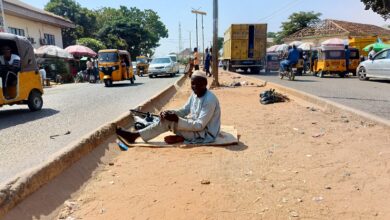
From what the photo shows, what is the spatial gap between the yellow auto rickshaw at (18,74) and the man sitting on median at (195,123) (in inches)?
191

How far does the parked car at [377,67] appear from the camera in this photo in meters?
16.1

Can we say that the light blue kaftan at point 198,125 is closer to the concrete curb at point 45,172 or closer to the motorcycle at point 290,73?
the concrete curb at point 45,172

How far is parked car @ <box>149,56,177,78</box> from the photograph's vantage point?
87.2ft

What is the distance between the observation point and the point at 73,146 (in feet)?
14.4

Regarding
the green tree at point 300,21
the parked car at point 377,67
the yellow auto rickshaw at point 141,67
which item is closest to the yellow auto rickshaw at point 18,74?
the parked car at point 377,67

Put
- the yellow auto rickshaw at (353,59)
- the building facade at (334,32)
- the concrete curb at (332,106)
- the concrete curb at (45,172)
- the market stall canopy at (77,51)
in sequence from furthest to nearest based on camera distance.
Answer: the building facade at (334,32), the market stall canopy at (77,51), the yellow auto rickshaw at (353,59), the concrete curb at (332,106), the concrete curb at (45,172)

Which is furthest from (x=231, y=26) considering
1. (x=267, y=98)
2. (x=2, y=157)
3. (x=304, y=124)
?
(x=2, y=157)

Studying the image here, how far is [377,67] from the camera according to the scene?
16.8 meters

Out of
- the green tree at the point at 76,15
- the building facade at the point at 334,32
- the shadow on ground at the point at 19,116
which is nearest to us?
the shadow on ground at the point at 19,116

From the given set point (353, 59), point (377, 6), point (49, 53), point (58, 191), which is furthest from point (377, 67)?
point (49, 53)

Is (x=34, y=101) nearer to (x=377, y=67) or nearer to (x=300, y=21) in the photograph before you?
(x=377, y=67)

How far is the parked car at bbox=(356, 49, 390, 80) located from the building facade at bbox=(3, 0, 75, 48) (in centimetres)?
2100

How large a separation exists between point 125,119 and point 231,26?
19.8 m

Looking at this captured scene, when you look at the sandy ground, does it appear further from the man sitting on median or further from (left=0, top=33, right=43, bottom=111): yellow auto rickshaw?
(left=0, top=33, right=43, bottom=111): yellow auto rickshaw
